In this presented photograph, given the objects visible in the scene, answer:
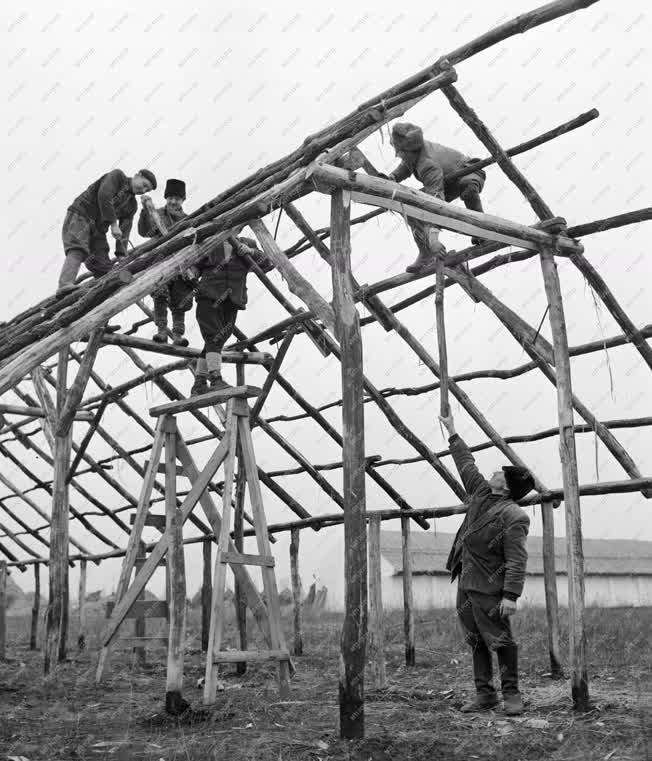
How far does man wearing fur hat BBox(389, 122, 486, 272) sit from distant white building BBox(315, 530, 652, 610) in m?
21.0

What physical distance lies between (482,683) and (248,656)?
61.5 inches

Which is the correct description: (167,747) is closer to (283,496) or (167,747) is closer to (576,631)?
(576,631)

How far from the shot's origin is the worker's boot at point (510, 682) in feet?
18.1

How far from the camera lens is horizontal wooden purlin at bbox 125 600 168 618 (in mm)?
6578

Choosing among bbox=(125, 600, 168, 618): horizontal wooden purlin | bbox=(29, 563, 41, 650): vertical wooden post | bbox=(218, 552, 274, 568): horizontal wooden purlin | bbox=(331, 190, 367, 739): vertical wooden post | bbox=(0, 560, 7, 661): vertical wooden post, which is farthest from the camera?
bbox=(29, 563, 41, 650): vertical wooden post

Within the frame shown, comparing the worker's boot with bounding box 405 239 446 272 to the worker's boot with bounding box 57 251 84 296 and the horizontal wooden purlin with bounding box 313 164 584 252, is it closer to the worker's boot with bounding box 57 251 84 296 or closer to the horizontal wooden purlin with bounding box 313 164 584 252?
the horizontal wooden purlin with bounding box 313 164 584 252

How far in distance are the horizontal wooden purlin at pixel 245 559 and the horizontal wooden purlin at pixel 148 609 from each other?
3.36 feet

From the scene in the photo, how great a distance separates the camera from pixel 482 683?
5.78m

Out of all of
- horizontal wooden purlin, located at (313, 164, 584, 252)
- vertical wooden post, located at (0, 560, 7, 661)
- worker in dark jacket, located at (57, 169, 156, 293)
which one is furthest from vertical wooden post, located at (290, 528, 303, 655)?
horizontal wooden purlin, located at (313, 164, 584, 252)

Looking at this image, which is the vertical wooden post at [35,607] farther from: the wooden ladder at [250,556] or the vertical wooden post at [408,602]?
the wooden ladder at [250,556]

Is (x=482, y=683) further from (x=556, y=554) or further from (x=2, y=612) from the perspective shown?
(x=556, y=554)

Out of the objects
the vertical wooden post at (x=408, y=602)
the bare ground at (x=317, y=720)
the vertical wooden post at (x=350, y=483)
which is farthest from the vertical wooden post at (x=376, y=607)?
the vertical wooden post at (x=350, y=483)

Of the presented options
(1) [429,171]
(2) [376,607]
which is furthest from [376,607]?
(1) [429,171]

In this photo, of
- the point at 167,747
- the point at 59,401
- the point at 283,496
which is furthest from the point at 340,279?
the point at 283,496
